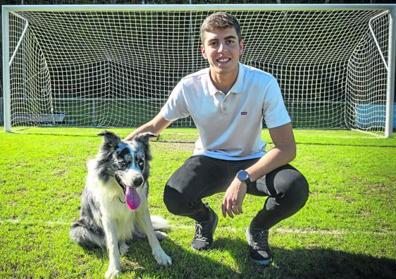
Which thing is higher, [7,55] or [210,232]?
[7,55]

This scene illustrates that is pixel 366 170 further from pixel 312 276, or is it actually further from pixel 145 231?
pixel 145 231

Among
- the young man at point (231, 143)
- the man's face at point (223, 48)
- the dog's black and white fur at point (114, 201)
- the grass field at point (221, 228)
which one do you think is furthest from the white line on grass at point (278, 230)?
the man's face at point (223, 48)

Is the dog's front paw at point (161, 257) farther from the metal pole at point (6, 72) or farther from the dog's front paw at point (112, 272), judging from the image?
the metal pole at point (6, 72)

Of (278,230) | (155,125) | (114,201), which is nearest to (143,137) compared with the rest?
(155,125)

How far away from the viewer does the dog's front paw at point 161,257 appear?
2707 mm

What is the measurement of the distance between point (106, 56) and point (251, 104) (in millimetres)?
8116

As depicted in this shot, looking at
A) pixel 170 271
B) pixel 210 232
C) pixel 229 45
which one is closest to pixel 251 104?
pixel 229 45

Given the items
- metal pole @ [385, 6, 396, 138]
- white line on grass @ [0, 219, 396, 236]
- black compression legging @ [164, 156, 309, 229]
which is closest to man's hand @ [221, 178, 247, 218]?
black compression legging @ [164, 156, 309, 229]

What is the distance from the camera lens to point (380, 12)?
8.51 meters

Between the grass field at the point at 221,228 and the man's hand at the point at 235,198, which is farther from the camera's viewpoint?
the grass field at the point at 221,228

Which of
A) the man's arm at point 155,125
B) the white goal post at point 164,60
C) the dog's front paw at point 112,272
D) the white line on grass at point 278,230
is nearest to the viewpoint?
the dog's front paw at point 112,272

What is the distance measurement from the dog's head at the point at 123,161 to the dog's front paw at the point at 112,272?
0.49 m

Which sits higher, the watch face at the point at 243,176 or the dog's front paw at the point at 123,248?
the watch face at the point at 243,176

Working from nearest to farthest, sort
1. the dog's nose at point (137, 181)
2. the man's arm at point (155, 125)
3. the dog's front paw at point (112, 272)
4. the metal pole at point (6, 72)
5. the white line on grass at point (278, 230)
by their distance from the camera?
1. the dog's nose at point (137, 181)
2. the dog's front paw at point (112, 272)
3. the man's arm at point (155, 125)
4. the white line on grass at point (278, 230)
5. the metal pole at point (6, 72)
